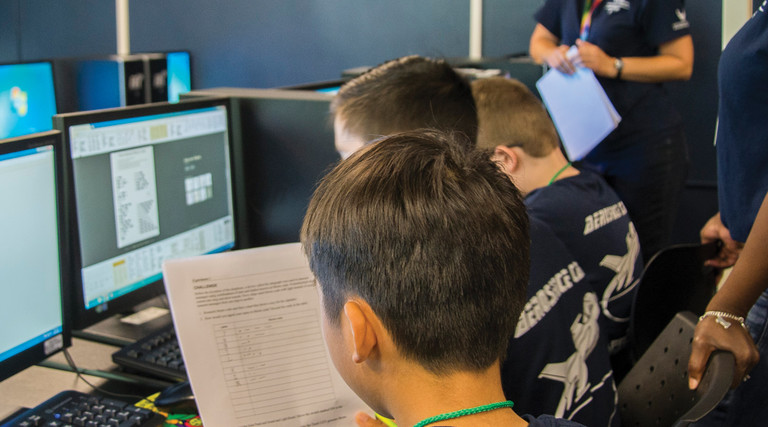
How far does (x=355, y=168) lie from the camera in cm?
76

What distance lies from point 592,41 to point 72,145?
183 centimetres

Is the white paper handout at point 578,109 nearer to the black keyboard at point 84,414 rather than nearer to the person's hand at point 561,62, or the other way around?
the person's hand at point 561,62

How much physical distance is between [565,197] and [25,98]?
7.43 feet

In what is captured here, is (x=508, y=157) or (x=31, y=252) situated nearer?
(x=31, y=252)

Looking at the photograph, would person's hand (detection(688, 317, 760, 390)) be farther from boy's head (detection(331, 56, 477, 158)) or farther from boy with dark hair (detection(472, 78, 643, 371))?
boy's head (detection(331, 56, 477, 158))

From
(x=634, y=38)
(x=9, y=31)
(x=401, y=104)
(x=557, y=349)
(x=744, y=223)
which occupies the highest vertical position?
(x=9, y=31)

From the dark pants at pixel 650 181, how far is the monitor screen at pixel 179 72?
2.57 metres

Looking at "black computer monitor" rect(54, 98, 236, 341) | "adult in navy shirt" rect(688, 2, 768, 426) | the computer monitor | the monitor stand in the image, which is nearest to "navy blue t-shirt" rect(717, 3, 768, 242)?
"adult in navy shirt" rect(688, 2, 768, 426)

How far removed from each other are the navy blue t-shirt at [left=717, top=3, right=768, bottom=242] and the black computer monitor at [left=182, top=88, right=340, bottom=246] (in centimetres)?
74

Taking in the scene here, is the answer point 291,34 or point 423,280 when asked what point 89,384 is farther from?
point 291,34

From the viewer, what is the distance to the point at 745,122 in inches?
49.5

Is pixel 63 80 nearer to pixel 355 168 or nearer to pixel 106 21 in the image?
pixel 106 21

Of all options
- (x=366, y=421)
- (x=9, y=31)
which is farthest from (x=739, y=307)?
(x=9, y=31)

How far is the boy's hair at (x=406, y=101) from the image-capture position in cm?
124
